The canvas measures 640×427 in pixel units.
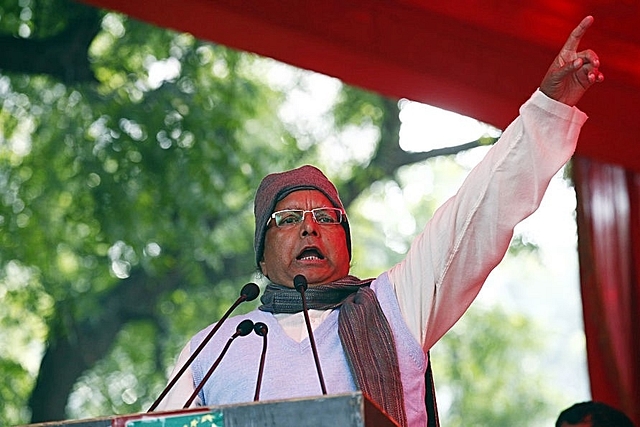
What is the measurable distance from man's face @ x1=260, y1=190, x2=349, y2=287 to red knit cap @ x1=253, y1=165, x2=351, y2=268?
0.01m

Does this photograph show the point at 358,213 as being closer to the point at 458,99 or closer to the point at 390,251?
the point at 390,251

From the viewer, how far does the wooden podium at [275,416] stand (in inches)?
58.7

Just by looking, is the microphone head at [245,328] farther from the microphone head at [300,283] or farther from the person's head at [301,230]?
the person's head at [301,230]

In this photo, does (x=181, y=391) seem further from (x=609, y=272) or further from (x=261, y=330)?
(x=609, y=272)

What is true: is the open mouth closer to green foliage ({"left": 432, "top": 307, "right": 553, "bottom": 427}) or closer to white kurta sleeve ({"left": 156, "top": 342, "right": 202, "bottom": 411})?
white kurta sleeve ({"left": 156, "top": 342, "right": 202, "bottom": 411})

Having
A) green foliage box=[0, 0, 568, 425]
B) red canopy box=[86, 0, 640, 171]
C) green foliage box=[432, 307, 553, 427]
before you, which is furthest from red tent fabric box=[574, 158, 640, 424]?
green foliage box=[432, 307, 553, 427]

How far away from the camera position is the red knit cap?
2404 millimetres

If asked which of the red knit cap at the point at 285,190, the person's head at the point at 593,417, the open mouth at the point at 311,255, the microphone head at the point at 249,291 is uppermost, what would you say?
the red knit cap at the point at 285,190

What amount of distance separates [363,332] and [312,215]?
0.31 metres

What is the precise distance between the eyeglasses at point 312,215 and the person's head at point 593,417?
4.41 ft

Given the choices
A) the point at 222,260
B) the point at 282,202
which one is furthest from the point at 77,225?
the point at 282,202

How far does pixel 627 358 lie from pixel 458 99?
4.20 feet

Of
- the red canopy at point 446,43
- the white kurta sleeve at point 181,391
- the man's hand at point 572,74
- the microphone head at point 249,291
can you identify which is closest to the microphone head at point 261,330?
the microphone head at point 249,291

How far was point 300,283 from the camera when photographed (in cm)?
215
